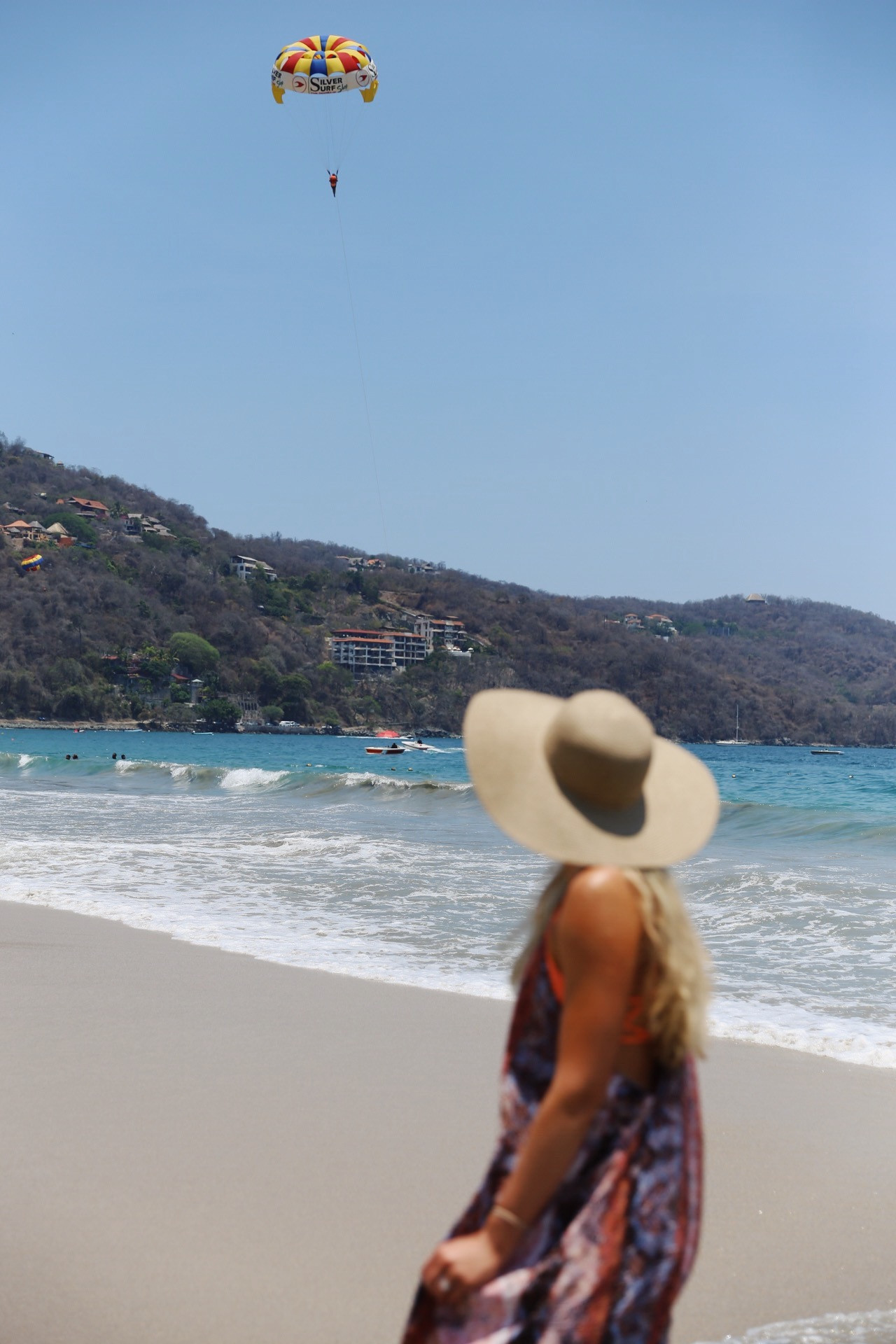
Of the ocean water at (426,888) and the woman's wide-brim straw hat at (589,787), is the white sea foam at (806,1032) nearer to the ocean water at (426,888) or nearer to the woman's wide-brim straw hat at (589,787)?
the ocean water at (426,888)

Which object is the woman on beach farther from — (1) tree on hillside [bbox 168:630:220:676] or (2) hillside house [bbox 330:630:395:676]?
(2) hillside house [bbox 330:630:395:676]

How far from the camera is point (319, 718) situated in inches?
4195

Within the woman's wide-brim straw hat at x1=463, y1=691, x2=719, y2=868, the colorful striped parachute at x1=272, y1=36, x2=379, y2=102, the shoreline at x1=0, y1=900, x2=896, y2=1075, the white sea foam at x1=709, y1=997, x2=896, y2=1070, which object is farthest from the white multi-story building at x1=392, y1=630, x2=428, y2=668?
the woman's wide-brim straw hat at x1=463, y1=691, x2=719, y2=868

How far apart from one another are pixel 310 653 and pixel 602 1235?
113 metres

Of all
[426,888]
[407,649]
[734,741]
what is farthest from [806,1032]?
[407,649]

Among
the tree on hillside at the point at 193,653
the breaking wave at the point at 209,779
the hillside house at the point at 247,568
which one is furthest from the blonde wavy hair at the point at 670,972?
the hillside house at the point at 247,568

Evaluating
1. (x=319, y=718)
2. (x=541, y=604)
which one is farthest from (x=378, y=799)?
(x=541, y=604)

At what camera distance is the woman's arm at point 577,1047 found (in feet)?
5.01

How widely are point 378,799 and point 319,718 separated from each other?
8095 cm

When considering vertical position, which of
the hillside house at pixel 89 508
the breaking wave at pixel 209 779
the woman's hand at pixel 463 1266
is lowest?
the breaking wave at pixel 209 779

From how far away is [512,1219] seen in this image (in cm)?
156

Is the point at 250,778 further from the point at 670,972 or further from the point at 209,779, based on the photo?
the point at 670,972

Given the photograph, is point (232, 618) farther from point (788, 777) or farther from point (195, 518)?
→ point (788, 777)

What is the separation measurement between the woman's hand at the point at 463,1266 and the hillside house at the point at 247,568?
409ft
